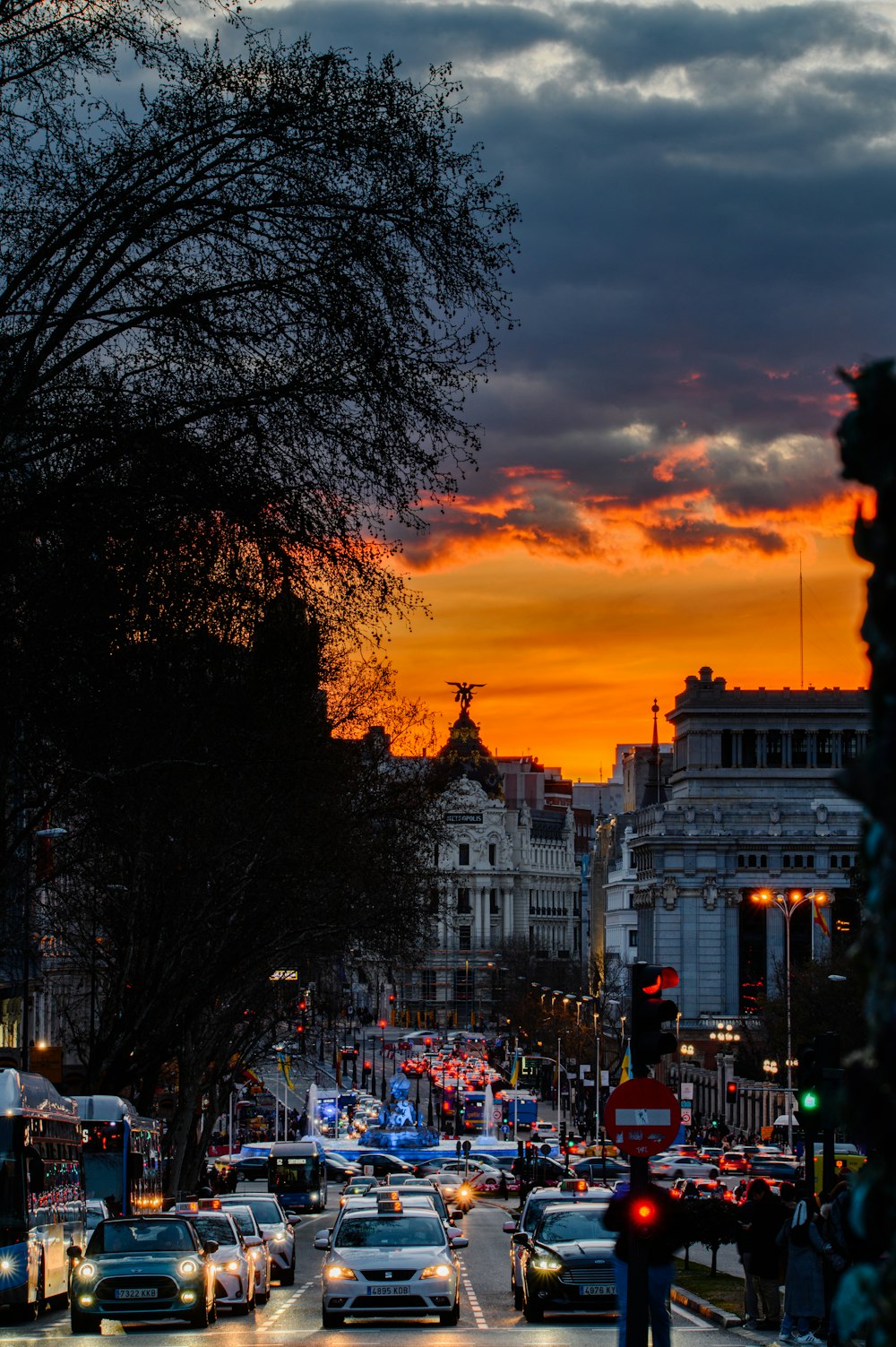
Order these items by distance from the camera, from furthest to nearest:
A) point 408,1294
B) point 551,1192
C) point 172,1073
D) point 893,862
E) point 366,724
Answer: point 172,1073
point 366,724
point 551,1192
point 408,1294
point 893,862

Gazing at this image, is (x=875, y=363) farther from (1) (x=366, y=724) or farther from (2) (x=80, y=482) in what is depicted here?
(1) (x=366, y=724)

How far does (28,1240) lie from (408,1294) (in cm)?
536

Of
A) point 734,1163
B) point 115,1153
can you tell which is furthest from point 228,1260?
point 734,1163

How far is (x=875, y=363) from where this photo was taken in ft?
9.97

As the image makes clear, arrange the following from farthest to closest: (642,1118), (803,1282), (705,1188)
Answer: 1. (705,1188)
2. (803,1282)
3. (642,1118)

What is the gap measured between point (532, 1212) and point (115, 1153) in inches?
422

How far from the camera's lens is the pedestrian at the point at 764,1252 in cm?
2462

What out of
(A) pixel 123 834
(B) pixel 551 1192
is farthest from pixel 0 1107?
(B) pixel 551 1192

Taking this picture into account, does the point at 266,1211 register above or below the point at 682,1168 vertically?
above

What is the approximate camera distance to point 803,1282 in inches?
808

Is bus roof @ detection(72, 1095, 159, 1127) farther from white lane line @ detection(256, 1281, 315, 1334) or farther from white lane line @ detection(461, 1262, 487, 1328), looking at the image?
white lane line @ detection(461, 1262, 487, 1328)

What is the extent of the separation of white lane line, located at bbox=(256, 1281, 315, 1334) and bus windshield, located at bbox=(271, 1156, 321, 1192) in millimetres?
31585

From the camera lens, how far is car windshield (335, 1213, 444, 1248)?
85.3ft

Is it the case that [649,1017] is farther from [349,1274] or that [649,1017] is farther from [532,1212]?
[532,1212]
